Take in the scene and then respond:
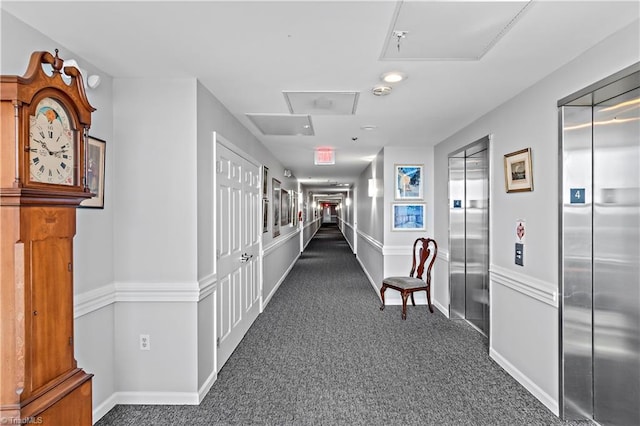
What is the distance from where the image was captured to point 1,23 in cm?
192

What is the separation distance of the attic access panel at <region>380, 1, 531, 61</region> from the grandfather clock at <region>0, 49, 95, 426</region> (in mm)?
1774

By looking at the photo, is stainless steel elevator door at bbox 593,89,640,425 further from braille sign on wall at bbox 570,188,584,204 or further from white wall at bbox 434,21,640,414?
white wall at bbox 434,21,640,414

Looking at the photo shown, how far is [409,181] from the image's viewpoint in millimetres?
6008

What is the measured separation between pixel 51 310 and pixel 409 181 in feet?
16.8

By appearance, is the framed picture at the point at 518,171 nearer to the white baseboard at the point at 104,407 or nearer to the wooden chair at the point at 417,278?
the wooden chair at the point at 417,278

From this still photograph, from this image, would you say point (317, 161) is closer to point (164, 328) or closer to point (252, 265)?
point (252, 265)

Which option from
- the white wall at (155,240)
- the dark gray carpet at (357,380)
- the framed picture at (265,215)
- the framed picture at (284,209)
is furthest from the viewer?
the framed picture at (284,209)

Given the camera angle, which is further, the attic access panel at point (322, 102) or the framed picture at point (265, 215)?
the framed picture at point (265, 215)

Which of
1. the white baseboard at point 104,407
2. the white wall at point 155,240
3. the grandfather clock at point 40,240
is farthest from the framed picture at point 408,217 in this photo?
the grandfather clock at point 40,240

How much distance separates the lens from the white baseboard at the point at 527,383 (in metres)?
2.80

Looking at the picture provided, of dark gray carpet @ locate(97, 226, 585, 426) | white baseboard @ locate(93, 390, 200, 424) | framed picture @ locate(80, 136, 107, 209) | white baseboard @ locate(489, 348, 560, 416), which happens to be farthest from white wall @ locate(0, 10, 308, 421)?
white baseboard @ locate(489, 348, 560, 416)

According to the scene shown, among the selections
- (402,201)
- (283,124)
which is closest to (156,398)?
(283,124)

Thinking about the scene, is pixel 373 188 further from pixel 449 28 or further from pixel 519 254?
pixel 449 28

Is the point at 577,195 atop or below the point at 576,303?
atop
